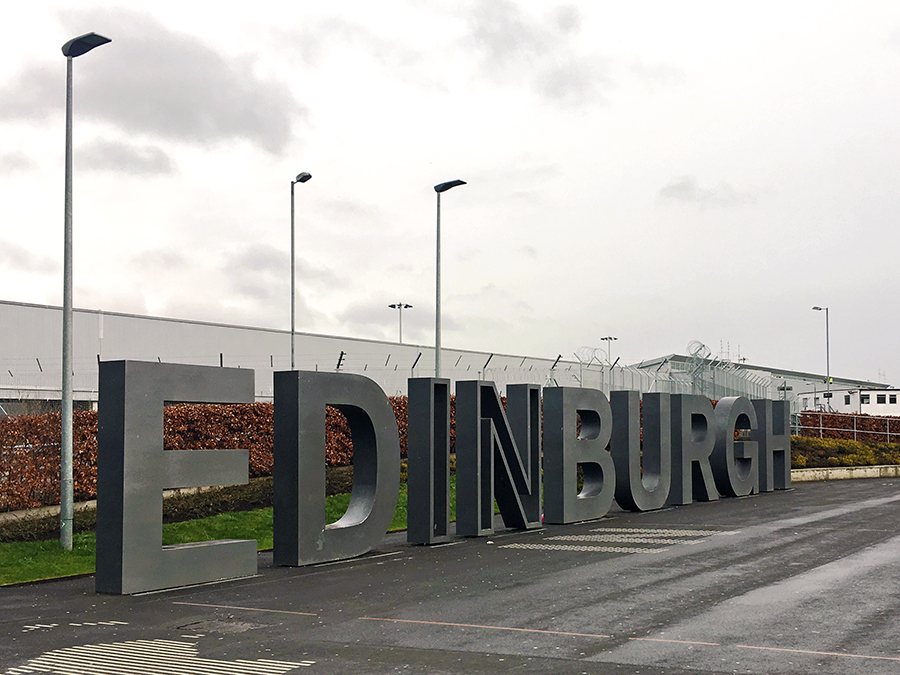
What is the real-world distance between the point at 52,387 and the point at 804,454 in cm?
2757

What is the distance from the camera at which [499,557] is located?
1562 centimetres

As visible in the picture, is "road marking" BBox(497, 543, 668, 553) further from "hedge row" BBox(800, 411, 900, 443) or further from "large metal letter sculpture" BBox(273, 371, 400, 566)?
"hedge row" BBox(800, 411, 900, 443)

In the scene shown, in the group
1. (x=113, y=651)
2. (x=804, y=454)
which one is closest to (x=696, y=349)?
(x=804, y=454)

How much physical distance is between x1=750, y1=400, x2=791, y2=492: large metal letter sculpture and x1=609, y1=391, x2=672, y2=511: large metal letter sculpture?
5.68m

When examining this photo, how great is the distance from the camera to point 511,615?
10.6 meters

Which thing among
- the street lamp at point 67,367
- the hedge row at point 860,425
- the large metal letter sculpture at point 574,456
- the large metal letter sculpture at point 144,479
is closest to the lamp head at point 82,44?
the street lamp at point 67,367

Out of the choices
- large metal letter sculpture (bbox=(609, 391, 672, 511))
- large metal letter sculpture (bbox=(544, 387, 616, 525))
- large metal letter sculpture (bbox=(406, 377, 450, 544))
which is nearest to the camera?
large metal letter sculpture (bbox=(406, 377, 450, 544))

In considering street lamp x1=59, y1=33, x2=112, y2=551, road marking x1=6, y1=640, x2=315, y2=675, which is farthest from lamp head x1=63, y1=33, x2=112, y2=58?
road marking x1=6, y1=640, x2=315, y2=675

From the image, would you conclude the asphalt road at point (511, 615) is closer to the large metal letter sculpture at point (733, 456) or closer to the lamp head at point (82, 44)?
the lamp head at point (82, 44)

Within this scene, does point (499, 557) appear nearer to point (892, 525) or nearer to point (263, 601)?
point (263, 601)

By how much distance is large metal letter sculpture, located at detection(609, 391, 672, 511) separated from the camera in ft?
75.2

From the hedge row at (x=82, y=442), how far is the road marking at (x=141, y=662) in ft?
32.5

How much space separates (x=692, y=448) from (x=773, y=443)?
18.0ft

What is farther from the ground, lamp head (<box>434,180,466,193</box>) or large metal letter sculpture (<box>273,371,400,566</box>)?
lamp head (<box>434,180,466,193</box>)
